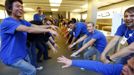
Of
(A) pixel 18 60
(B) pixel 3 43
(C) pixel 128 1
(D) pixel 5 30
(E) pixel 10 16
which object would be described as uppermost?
(C) pixel 128 1

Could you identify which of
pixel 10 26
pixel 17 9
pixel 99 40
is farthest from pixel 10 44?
pixel 99 40

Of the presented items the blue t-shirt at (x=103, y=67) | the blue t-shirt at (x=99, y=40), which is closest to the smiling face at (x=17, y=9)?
the blue t-shirt at (x=103, y=67)

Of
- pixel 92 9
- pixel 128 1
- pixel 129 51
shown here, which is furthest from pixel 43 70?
pixel 128 1

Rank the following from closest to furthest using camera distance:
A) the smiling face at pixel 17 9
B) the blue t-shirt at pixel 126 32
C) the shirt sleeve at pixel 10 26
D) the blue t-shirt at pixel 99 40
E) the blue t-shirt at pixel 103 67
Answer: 1. the blue t-shirt at pixel 103 67
2. the shirt sleeve at pixel 10 26
3. the smiling face at pixel 17 9
4. the blue t-shirt at pixel 126 32
5. the blue t-shirt at pixel 99 40

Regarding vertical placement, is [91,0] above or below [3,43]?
above

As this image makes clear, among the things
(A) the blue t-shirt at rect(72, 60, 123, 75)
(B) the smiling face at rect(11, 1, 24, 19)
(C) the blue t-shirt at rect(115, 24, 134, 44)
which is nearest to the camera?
(A) the blue t-shirt at rect(72, 60, 123, 75)

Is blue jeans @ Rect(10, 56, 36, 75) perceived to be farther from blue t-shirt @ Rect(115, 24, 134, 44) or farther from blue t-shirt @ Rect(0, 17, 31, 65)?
blue t-shirt @ Rect(115, 24, 134, 44)

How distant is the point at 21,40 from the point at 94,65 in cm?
110

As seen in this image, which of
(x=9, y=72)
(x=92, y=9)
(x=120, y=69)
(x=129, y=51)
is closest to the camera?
(x=120, y=69)

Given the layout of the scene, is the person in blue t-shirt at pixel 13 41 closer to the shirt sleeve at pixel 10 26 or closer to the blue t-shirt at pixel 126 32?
Answer: the shirt sleeve at pixel 10 26

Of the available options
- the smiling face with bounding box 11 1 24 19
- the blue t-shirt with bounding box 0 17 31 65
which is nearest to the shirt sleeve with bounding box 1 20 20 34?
the blue t-shirt with bounding box 0 17 31 65

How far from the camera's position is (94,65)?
174 centimetres

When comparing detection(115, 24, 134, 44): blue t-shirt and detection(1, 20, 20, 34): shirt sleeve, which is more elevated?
detection(1, 20, 20, 34): shirt sleeve

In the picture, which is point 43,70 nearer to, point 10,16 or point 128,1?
point 10,16
